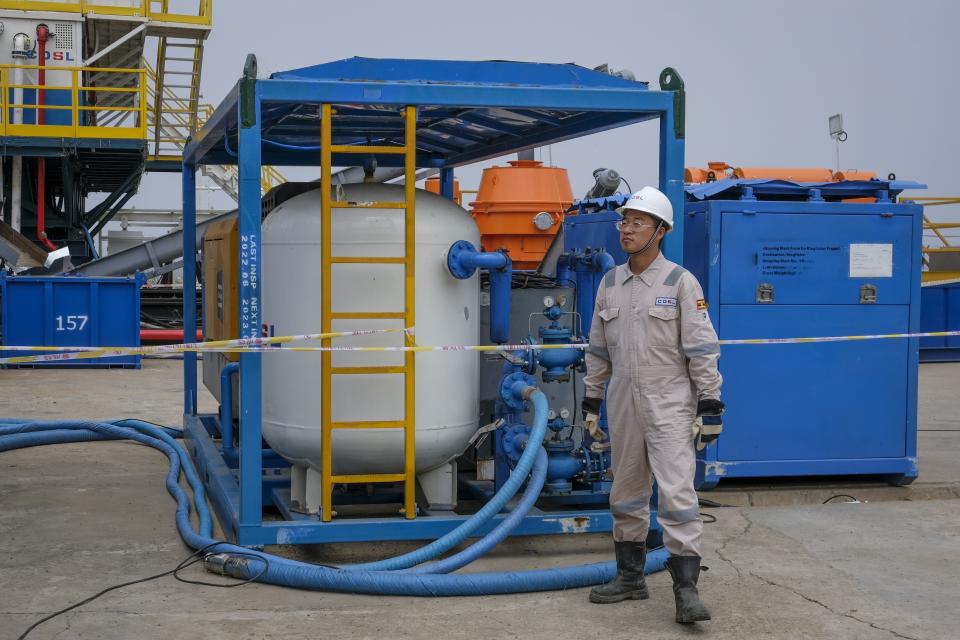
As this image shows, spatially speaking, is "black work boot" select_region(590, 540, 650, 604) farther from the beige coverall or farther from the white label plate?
the white label plate

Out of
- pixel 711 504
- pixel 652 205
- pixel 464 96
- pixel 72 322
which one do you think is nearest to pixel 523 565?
pixel 711 504

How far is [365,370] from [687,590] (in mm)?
2009

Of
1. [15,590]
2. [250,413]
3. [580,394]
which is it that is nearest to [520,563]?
[580,394]

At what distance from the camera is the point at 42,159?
1989cm

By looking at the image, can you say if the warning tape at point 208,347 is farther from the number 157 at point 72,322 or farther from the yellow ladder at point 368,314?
the number 157 at point 72,322

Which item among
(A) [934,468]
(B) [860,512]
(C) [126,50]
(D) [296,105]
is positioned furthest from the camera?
(C) [126,50]

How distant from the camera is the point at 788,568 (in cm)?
607

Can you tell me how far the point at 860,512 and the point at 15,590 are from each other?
5.16 m

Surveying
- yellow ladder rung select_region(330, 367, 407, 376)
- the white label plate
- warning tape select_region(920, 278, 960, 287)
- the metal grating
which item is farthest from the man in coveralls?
the metal grating

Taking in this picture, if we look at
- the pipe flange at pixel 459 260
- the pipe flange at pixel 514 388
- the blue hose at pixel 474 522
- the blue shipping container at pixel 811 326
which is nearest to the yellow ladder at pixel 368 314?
the pipe flange at pixel 459 260

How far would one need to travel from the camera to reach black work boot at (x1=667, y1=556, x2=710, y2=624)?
193 inches

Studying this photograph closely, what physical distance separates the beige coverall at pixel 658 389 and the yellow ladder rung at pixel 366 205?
128 centimetres

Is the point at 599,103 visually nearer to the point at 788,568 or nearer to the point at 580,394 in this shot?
the point at 580,394

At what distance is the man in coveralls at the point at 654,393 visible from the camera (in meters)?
4.98
